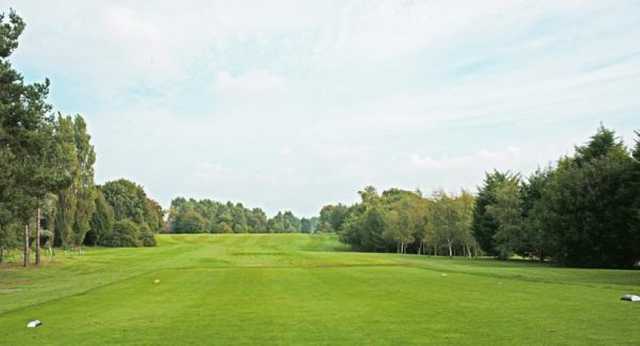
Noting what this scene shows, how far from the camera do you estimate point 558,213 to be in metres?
45.4

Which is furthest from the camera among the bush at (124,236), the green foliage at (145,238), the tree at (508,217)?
the green foliage at (145,238)

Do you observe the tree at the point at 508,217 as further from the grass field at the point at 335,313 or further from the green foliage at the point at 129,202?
the green foliage at the point at 129,202

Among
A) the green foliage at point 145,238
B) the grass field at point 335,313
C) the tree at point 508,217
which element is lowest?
the green foliage at point 145,238

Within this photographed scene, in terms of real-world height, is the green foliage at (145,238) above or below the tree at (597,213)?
below

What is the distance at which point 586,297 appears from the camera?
1866 centimetres

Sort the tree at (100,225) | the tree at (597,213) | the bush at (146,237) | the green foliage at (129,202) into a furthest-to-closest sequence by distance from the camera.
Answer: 1. the green foliage at (129,202)
2. the bush at (146,237)
3. the tree at (100,225)
4. the tree at (597,213)

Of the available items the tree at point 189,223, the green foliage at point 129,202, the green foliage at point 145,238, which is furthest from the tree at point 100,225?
the tree at point 189,223

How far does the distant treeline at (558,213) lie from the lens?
41938 millimetres

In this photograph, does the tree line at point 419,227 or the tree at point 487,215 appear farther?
the tree line at point 419,227

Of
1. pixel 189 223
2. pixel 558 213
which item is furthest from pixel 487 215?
pixel 189 223

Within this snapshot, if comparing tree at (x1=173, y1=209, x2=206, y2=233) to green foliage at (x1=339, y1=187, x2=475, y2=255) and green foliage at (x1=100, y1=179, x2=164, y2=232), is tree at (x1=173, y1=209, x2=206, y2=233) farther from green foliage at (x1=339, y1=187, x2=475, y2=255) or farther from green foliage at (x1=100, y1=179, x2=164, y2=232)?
green foliage at (x1=339, y1=187, x2=475, y2=255)

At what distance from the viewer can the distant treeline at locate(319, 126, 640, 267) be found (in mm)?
41938

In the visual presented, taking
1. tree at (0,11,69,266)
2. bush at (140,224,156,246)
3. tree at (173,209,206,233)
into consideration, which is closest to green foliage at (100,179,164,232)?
bush at (140,224,156,246)

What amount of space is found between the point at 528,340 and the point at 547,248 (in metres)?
41.0
